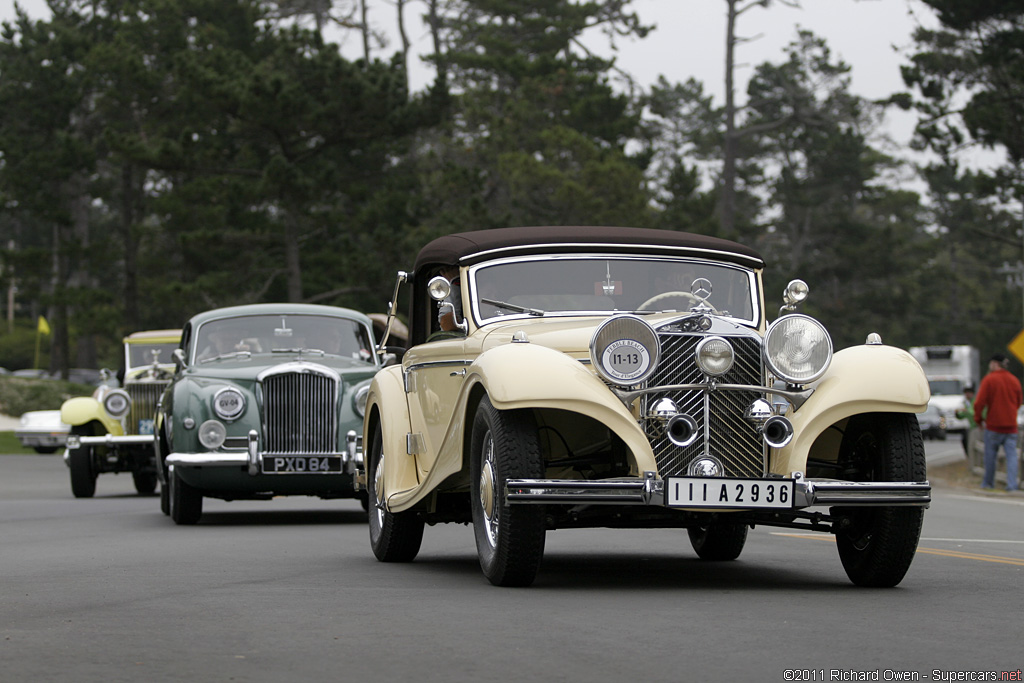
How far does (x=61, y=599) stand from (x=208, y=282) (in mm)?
37896

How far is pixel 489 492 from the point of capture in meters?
7.68

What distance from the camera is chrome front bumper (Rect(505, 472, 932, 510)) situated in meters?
7.09

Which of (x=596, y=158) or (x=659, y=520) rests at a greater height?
(x=596, y=158)

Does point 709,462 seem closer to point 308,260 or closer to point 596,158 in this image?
point 308,260

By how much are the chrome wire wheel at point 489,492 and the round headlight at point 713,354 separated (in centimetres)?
112

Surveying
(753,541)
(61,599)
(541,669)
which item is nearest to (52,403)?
(753,541)

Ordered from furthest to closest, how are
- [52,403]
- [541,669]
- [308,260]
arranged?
[308,260]
[52,403]
[541,669]

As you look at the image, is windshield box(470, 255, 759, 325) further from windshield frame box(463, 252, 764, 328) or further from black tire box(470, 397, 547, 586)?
black tire box(470, 397, 547, 586)

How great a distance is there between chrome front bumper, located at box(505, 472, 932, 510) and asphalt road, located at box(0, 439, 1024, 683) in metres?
0.47

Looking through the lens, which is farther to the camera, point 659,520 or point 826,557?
point 826,557

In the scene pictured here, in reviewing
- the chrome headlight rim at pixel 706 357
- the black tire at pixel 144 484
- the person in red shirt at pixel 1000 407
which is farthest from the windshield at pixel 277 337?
the person in red shirt at pixel 1000 407

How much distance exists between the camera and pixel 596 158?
51.8 metres

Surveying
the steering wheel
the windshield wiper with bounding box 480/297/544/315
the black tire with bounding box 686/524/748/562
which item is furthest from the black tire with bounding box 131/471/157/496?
the steering wheel

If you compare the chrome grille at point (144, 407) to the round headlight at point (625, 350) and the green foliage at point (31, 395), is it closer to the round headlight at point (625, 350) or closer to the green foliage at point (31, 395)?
the round headlight at point (625, 350)
